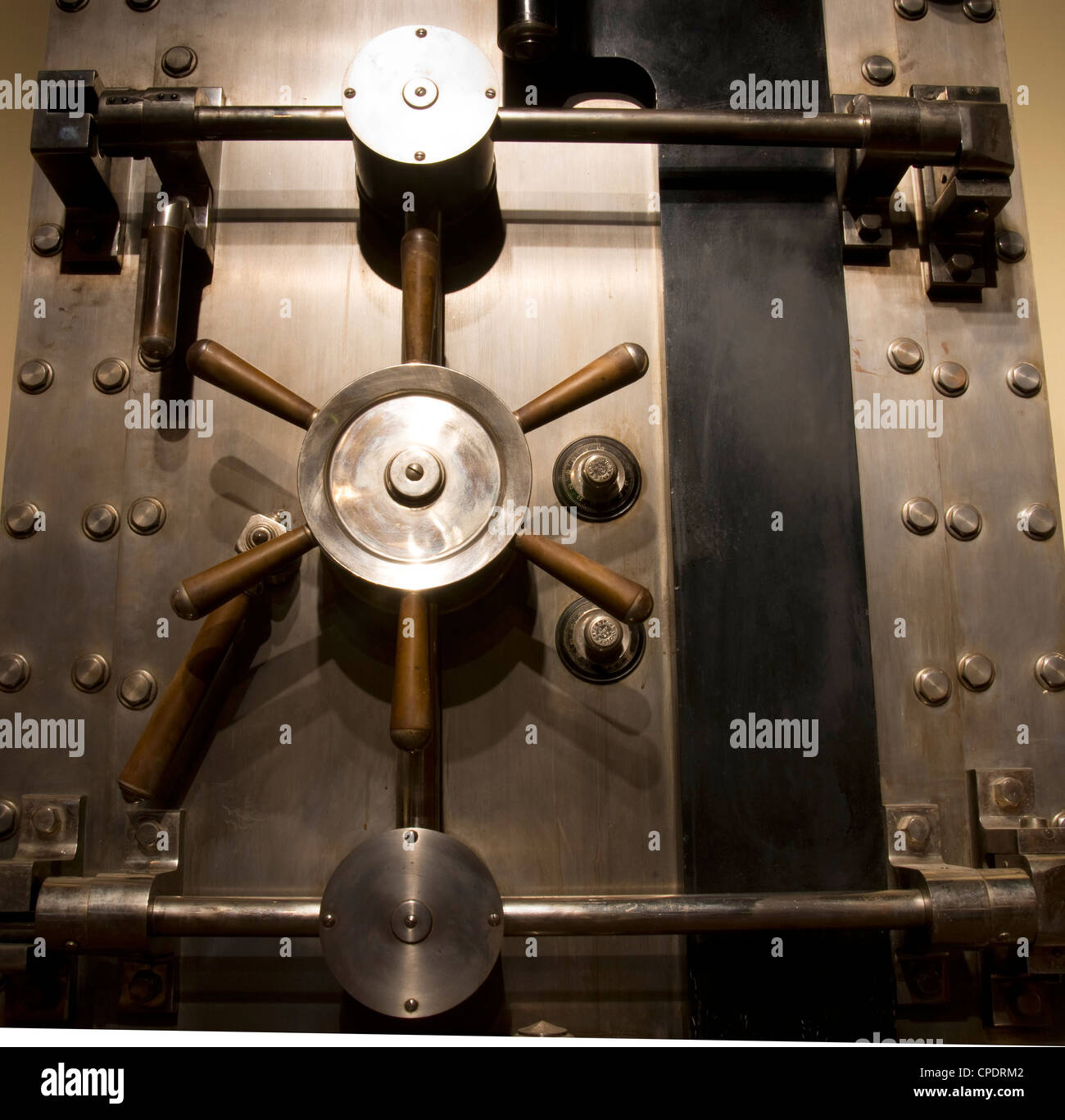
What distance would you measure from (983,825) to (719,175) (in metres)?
0.76

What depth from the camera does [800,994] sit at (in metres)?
0.94

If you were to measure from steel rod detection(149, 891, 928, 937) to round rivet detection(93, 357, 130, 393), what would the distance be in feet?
1.76

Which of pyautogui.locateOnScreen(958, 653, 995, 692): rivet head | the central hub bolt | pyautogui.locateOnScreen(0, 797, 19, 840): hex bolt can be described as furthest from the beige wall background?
the central hub bolt

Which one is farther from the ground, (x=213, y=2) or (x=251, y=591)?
(x=213, y=2)

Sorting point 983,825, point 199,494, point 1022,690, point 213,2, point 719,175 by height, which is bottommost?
point 983,825

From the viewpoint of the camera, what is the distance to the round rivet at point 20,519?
1003 mm

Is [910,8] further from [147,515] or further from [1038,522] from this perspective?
[147,515]

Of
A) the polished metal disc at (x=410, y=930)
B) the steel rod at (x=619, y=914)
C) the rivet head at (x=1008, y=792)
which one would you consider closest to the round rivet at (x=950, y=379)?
the rivet head at (x=1008, y=792)

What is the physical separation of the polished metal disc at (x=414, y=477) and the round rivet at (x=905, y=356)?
0.46 meters

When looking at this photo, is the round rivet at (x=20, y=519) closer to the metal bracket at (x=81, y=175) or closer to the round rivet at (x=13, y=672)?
the round rivet at (x=13, y=672)

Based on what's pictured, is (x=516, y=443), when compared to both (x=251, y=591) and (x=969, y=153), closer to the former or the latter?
(x=251, y=591)

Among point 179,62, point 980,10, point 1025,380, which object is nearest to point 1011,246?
point 1025,380
